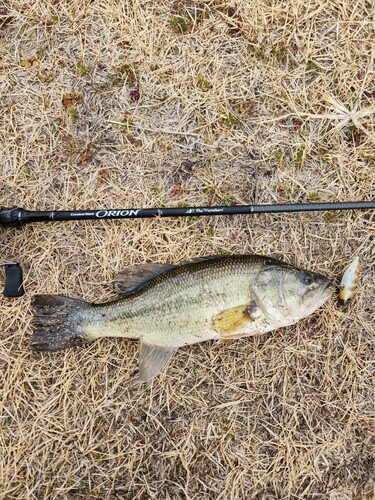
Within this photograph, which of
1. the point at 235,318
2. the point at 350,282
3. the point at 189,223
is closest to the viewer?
the point at 235,318

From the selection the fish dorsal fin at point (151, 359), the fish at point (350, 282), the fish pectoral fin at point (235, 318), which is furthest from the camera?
the fish at point (350, 282)

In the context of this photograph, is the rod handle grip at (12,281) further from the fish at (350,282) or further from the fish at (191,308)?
the fish at (350,282)

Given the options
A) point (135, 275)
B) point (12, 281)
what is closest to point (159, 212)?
point (135, 275)

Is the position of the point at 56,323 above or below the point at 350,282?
below

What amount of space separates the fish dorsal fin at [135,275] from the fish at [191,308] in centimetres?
3

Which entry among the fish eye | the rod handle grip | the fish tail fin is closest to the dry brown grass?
the rod handle grip

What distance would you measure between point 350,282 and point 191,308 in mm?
1311

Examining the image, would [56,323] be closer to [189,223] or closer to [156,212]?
[156,212]

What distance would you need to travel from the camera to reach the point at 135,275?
140 inches

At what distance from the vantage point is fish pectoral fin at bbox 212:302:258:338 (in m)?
3.30

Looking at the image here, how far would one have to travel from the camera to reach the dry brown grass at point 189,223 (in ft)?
12.0

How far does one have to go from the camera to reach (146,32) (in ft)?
12.5

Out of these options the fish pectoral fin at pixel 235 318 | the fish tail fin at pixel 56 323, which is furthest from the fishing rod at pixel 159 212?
the fish pectoral fin at pixel 235 318

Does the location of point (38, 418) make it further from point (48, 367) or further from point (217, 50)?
point (217, 50)
